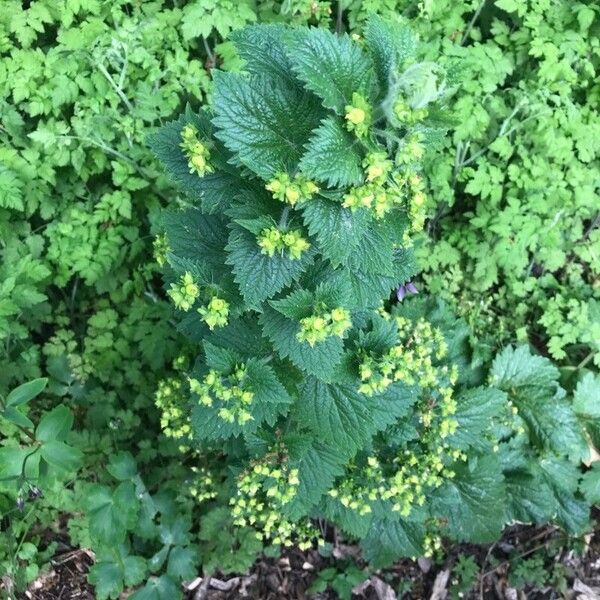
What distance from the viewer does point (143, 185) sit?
9.71 feet

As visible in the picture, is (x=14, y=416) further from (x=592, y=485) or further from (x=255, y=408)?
(x=592, y=485)

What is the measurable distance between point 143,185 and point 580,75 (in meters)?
2.22

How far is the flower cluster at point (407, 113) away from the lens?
56.7 inches

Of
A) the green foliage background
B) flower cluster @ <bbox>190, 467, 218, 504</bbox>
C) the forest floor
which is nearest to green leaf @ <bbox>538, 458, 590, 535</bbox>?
the forest floor

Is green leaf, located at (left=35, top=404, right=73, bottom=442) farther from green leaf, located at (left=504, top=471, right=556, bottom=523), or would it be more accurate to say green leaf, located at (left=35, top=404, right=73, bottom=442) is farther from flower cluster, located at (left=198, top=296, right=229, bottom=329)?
green leaf, located at (left=504, top=471, right=556, bottom=523)

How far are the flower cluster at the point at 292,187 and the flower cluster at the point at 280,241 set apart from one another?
0.12 meters

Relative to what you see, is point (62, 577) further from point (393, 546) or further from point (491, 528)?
point (491, 528)

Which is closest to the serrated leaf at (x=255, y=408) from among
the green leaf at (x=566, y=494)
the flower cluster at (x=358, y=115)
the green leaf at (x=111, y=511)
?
the green leaf at (x=111, y=511)

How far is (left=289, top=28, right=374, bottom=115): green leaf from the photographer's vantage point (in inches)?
57.1

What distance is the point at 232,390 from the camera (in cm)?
192

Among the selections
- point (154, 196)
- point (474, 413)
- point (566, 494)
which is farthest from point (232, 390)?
point (566, 494)

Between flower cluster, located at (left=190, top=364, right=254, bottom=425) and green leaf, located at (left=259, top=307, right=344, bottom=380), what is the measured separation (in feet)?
0.53

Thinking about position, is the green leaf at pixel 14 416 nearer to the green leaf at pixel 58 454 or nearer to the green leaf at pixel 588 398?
the green leaf at pixel 58 454

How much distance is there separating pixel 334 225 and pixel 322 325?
0.28 metres
